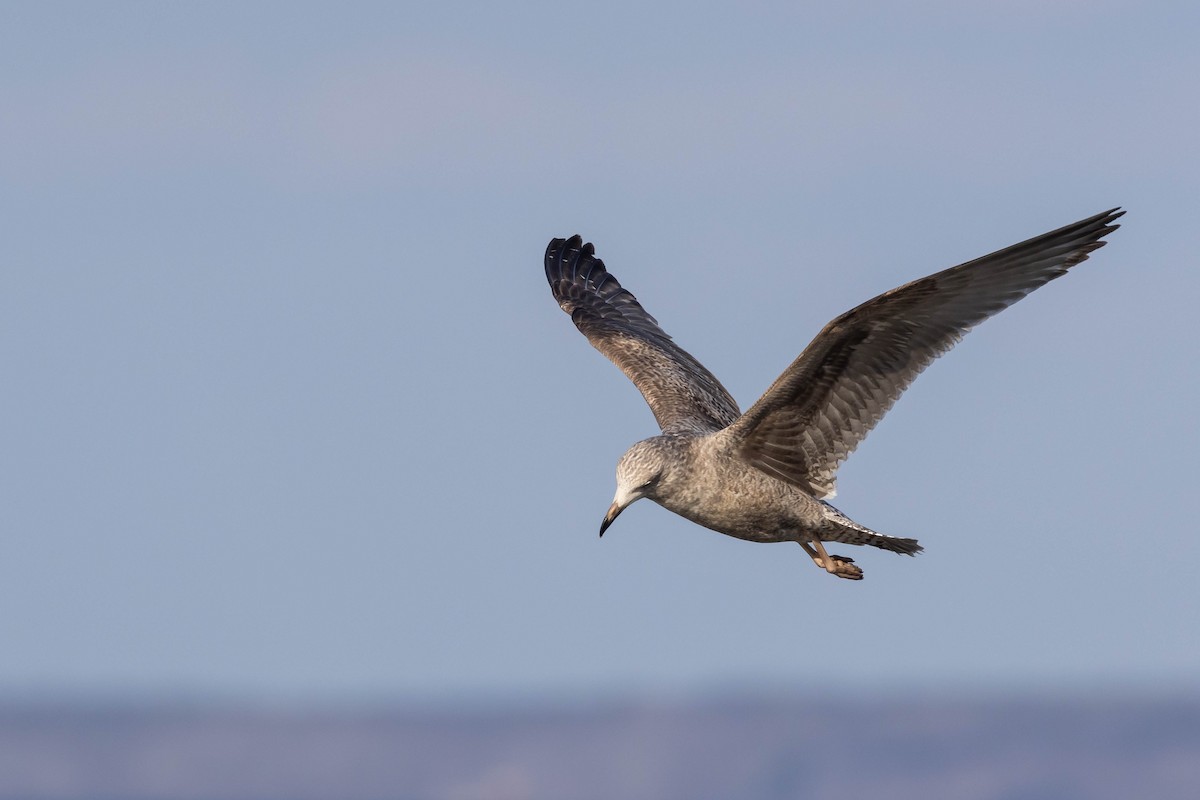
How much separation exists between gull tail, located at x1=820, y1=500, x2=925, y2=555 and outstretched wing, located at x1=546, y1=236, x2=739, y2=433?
70.4 inches

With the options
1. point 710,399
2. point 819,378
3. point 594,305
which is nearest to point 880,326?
point 819,378

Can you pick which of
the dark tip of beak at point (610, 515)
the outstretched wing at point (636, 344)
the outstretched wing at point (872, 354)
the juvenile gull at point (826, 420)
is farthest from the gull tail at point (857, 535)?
the dark tip of beak at point (610, 515)

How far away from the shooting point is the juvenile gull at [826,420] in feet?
66.2

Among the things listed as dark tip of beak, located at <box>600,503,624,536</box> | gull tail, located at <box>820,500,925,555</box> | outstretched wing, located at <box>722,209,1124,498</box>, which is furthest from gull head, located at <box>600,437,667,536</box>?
gull tail, located at <box>820,500,925,555</box>

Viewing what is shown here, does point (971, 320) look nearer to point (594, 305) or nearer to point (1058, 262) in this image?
point (1058, 262)

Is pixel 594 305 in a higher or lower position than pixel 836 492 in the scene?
higher

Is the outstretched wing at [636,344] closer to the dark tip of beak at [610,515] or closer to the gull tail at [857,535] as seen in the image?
the gull tail at [857,535]

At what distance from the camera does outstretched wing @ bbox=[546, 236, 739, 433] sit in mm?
24391

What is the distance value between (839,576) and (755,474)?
55.6 inches

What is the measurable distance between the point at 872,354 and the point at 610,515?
2.81 m

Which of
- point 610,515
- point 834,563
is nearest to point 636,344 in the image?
point 834,563

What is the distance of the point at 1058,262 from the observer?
2012 cm

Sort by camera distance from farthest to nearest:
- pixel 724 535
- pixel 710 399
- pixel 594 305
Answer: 1. pixel 594 305
2. pixel 710 399
3. pixel 724 535

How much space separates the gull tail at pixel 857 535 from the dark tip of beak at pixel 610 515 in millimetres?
2300
